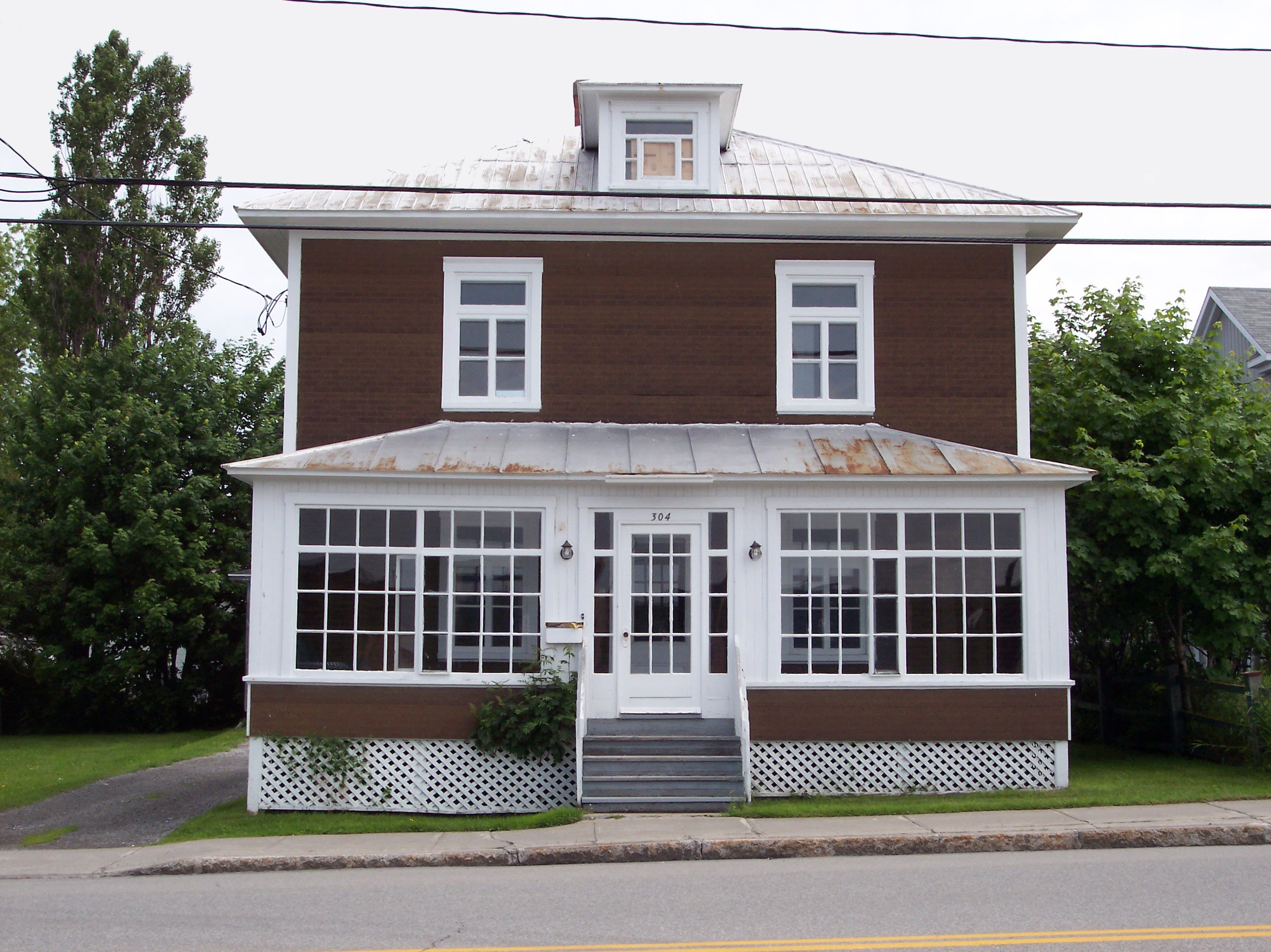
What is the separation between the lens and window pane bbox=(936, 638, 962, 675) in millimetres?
12352

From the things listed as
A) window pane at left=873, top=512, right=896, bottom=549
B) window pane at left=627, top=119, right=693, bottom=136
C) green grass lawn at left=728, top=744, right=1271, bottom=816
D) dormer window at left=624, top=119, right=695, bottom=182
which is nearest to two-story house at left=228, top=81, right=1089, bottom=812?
window pane at left=873, top=512, right=896, bottom=549

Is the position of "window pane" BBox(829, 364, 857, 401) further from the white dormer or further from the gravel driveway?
the gravel driveway

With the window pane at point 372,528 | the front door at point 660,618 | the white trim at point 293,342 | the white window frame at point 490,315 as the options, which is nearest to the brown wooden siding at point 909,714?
the front door at point 660,618

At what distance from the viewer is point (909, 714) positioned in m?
12.2

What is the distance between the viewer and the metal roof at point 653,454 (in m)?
12.2

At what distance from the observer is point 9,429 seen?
2392 cm

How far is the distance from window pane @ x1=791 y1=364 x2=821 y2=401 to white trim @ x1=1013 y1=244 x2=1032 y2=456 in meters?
2.33

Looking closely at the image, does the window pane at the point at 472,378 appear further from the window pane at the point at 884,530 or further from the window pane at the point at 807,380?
the window pane at the point at 884,530

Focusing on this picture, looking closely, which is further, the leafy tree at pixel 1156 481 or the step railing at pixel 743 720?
the leafy tree at pixel 1156 481

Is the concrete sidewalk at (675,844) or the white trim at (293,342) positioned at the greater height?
the white trim at (293,342)

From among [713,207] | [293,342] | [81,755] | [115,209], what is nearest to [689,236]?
[713,207]

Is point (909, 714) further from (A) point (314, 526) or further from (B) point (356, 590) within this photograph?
(A) point (314, 526)

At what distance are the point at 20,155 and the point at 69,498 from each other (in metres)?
13.4

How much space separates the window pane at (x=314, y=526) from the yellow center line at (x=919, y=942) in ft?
20.4
